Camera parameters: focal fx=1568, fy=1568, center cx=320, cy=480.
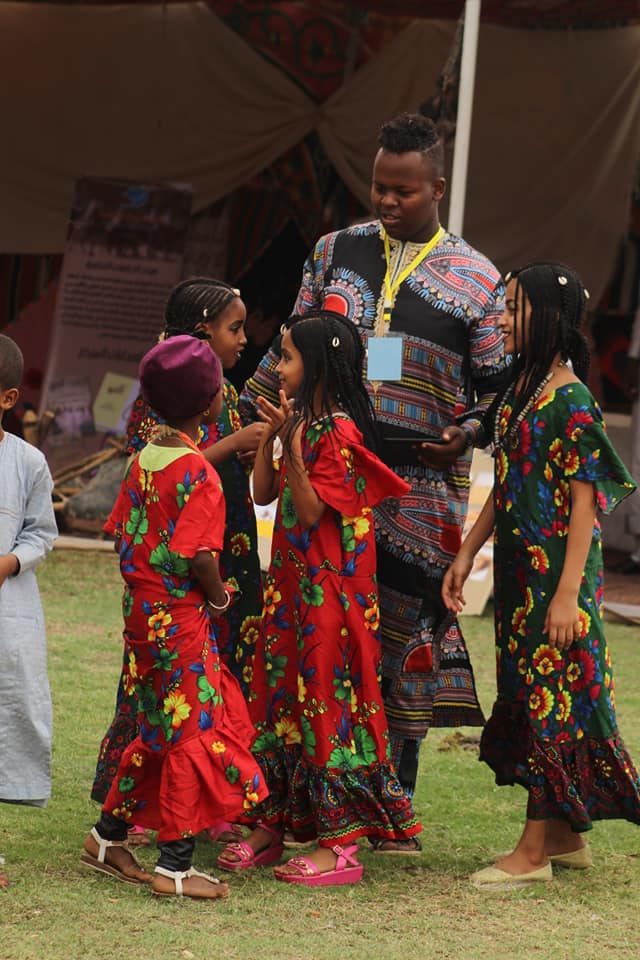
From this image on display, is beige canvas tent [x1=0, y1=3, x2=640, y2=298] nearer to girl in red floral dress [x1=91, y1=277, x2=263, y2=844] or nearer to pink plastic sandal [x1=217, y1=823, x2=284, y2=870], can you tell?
girl in red floral dress [x1=91, y1=277, x2=263, y2=844]

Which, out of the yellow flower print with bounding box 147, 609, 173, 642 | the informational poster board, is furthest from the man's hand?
the informational poster board

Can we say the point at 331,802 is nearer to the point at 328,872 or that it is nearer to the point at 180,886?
the point at 328,872

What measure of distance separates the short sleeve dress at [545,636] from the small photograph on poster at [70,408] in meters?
8.42

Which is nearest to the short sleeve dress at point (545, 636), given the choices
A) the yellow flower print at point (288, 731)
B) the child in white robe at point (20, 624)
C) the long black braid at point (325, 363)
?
the long black braid at point (325, 363)

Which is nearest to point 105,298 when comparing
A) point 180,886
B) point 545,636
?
point 545,636

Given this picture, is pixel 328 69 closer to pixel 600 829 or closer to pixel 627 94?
pixel 627 94

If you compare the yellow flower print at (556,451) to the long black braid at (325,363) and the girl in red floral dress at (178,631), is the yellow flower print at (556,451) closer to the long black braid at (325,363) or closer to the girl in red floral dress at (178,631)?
the long black braid at (325,363)

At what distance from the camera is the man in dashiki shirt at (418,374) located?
14.4ft

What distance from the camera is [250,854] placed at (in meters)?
4.20

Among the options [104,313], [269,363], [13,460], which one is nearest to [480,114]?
[104,313]

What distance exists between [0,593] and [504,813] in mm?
1898

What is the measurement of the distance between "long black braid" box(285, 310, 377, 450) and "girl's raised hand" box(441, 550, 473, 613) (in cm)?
49

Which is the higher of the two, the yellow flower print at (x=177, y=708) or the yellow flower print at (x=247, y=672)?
the yellow flower print at (x=247, y=672)

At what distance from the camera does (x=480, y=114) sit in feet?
37.1
